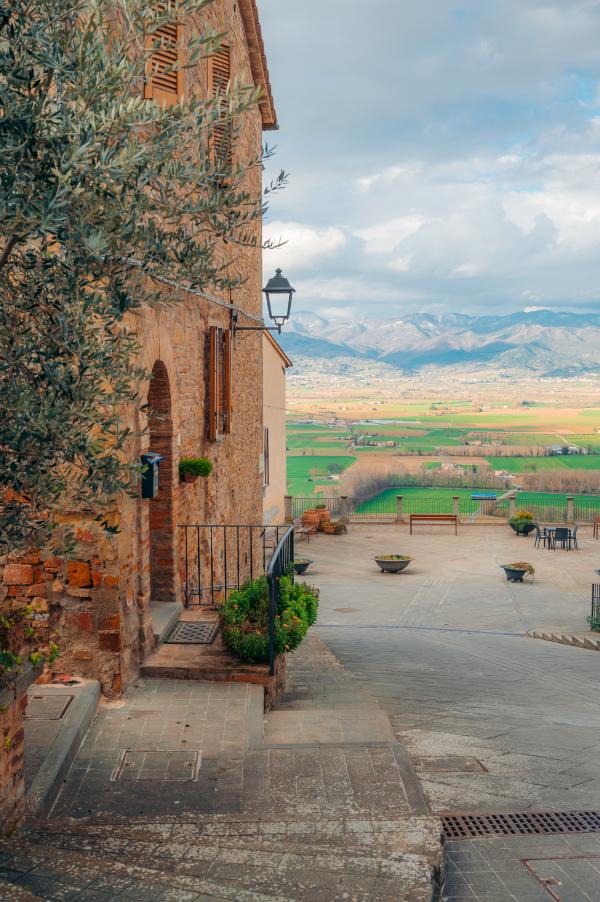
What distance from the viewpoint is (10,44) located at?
10.1ft

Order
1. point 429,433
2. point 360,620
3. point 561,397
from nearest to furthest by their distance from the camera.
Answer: point 360,620 < point 429,433 < point 561,397

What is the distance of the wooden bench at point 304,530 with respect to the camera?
2415cm

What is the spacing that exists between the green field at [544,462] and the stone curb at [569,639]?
165ft

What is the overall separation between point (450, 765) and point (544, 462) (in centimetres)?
6913

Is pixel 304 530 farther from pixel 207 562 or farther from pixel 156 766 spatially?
pixel 156 766

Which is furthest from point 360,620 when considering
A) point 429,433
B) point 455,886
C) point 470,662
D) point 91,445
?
point 429,433

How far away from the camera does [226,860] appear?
13.2ft

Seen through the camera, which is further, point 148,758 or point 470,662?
point 470,662

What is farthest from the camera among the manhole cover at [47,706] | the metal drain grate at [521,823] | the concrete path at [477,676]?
the manhole cover at [47,706]

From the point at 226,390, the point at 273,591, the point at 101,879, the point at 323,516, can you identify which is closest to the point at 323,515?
the point at 323,516

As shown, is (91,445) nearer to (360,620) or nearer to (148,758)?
(148,758)

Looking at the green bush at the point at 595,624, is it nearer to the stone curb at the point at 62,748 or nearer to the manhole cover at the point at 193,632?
the manhole cover at the point at 193,632

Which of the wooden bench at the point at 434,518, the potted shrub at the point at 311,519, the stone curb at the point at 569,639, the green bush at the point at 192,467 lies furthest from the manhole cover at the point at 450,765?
the wooden bench at the point at 434,518

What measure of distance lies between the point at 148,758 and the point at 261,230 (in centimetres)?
1125
